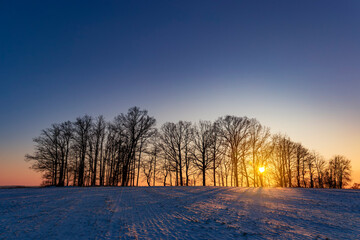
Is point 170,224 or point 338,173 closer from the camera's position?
point 170,224

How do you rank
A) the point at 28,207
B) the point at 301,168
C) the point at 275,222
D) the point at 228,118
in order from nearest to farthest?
the point at 275,222 → the point at 28,207 → the point at 228,118 → the point at 301,168

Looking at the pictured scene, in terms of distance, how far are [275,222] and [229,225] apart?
2.30 meters

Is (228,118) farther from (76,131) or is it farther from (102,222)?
(102,222)

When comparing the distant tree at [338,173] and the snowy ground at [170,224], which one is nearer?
the snowy ground at [170,224]

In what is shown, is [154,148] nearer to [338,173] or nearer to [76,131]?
[76,131]

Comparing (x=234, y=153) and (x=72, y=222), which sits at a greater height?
(x=234, y=153)

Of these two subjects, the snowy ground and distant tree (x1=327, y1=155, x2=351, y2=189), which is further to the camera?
distant tree (x1=327, y1=155, x2=351, y2=189)

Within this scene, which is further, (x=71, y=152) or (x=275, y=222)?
(x=71, y=152)

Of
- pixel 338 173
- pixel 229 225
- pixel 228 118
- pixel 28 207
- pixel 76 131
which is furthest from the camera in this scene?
pixel 338 173

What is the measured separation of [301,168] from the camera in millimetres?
49312

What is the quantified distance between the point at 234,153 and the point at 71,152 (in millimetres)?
32392

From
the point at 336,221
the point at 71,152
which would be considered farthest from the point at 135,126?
the point at 336,221

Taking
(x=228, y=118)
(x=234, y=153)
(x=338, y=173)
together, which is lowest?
(x=338, y=173)

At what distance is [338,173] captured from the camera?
55.9 metres
